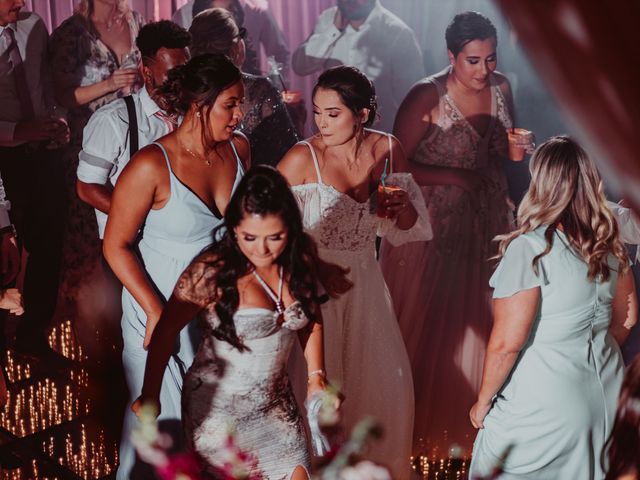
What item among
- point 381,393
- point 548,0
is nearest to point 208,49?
point 381,393

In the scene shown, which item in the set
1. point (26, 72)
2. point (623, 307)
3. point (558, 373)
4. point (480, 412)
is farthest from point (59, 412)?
point (623, 307)

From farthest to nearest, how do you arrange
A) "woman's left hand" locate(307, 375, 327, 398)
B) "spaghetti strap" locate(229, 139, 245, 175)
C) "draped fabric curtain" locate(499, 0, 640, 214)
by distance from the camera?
"spaghetti strap" locate(229, 139, 245, 175) → "woman's left hand" locate(307, 375, 327, 398) → "draped fabric curtain" locate(499, 0, 640, 214)

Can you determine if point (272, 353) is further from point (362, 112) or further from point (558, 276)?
point (362, 112)

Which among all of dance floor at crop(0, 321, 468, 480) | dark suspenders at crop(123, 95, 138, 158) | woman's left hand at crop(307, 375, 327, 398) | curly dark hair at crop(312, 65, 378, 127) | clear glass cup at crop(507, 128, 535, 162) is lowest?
dance floor at crop(0, 321, 468, 480)

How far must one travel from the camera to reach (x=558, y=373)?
8.50ft

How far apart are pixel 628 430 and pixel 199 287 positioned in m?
1.20

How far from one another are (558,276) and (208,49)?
2465 millimetres

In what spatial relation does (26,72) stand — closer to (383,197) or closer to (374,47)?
(374,47)

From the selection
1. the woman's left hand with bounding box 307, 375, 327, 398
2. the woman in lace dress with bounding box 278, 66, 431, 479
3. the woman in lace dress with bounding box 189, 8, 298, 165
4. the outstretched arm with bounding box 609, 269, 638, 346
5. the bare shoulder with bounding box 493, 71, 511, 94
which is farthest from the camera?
the bare shoulder with bounding box 493, 71, 511, 94

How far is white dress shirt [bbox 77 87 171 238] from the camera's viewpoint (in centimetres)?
338

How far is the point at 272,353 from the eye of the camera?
229 cm

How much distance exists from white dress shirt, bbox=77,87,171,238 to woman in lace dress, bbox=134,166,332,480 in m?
1.26

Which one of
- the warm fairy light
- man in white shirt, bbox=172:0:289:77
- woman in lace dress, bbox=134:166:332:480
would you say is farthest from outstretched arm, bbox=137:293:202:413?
man in white shirt, bbox=172:0:289:77

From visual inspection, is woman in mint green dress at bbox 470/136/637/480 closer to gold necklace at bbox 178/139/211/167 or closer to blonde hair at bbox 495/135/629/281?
blonde hair at bbox 495/135/629/281
